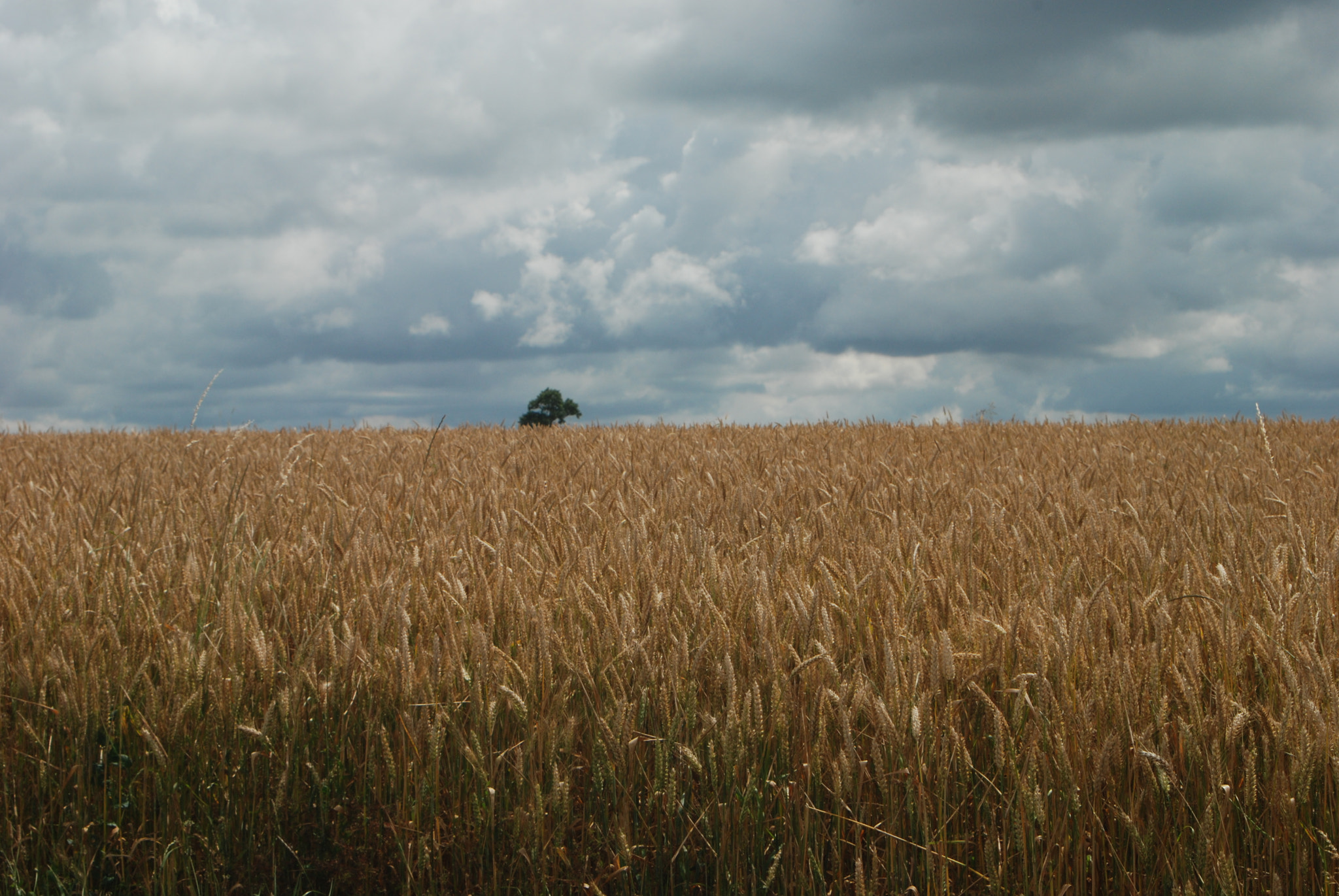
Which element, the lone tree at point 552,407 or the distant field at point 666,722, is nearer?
→ the distant field at point 666,722

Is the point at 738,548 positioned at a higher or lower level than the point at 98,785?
higher

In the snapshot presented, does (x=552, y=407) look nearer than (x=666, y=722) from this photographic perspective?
No

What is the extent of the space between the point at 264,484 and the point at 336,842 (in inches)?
143

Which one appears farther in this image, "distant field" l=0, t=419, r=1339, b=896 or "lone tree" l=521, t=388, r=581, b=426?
"lone tree" l=521, t=388, r=581, b=426

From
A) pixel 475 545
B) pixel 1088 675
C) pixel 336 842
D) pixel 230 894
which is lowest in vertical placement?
pixel 230 894

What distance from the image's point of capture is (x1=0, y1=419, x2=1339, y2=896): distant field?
5.46 feet

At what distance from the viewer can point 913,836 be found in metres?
1.66

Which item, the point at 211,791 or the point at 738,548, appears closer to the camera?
the point at 211,791

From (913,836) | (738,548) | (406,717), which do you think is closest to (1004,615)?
(913,836)

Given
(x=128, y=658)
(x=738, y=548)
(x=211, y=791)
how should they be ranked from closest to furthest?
(x=211, y=791) < (x=128, y=658) < (x=738, y=548)

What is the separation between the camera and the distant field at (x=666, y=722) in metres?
1.66

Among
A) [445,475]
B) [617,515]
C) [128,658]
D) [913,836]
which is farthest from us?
[445,475]

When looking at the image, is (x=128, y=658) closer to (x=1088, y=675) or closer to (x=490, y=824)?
(x=490, y=824)

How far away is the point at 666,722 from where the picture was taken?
5.91 ft
